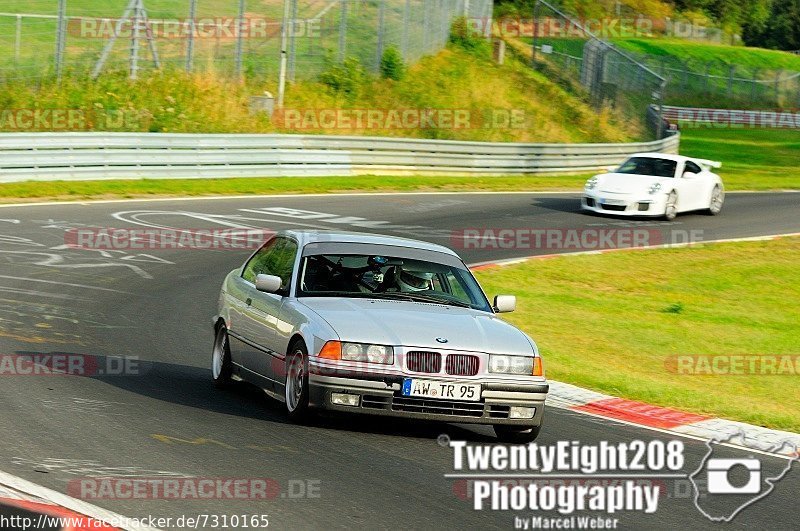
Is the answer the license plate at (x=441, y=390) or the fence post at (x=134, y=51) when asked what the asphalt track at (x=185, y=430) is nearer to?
the license plate at (x=441, y=390)

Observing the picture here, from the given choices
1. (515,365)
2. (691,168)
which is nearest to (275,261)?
(515,365)

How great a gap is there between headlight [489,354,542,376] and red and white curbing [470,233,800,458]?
1.69 meters

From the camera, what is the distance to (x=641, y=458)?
8805mm

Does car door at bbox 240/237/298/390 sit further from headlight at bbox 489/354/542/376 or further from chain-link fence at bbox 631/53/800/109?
chain-link fence at bbox 631/53/800/109

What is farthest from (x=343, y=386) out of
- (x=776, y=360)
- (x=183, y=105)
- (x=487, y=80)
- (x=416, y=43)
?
(x=487, y=80)

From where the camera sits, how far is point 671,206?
2733 cm

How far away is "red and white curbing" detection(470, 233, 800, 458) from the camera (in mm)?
9820

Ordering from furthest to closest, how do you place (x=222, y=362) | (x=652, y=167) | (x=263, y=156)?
(x=263, y=156), (x=652, y=167), (x=222, y=362)

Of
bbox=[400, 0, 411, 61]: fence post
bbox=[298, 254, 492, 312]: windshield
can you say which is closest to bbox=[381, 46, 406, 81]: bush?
bbox=[400, 0, 411, 61]: fence post

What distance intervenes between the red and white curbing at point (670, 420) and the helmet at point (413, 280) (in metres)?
1.69

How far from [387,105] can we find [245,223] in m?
19.2

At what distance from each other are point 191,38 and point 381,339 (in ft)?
86.2

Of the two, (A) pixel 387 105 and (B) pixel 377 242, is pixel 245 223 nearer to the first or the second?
(B) pixel 377 242

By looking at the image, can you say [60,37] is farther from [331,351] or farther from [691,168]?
[331,351]
